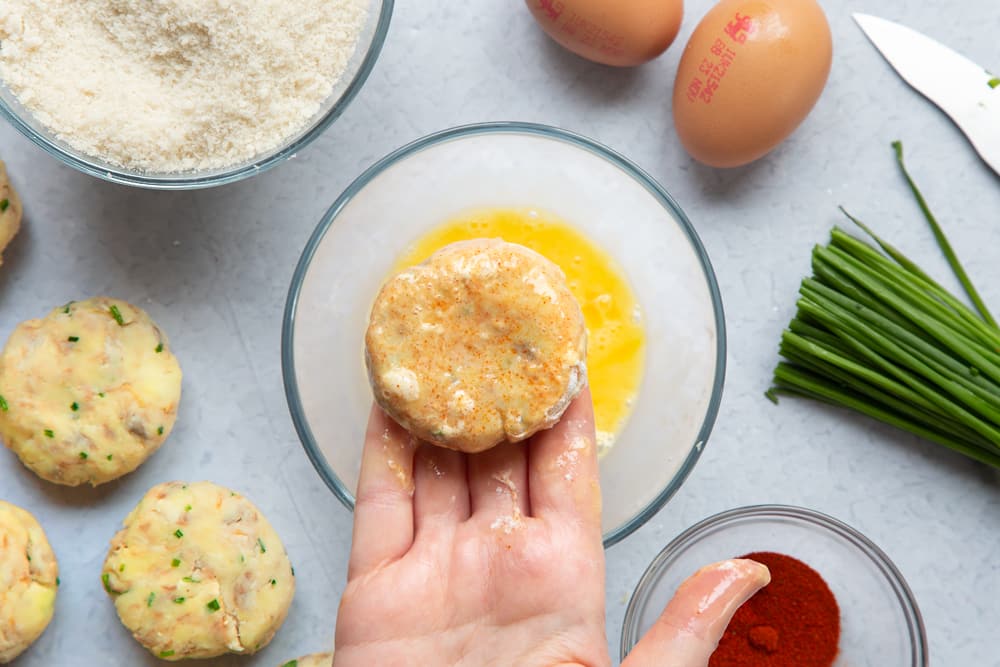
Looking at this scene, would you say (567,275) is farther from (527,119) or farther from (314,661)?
(314,661)

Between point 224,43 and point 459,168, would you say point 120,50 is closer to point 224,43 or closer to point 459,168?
point 224,43

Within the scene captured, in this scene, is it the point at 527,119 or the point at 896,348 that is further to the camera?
the point at 527,119

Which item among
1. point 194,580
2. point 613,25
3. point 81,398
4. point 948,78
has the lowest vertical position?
point 194,580

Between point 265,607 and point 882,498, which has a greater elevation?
point 882,498

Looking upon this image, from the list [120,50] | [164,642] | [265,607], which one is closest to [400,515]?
[265,607]

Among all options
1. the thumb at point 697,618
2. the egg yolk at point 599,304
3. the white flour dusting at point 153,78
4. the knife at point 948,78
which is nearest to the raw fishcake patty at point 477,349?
the egg yolk at point 599,304

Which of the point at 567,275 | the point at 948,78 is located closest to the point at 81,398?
the point at 567,275

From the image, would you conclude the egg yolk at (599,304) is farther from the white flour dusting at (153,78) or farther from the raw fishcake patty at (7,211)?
the raw fishcake patty at (7,211)
